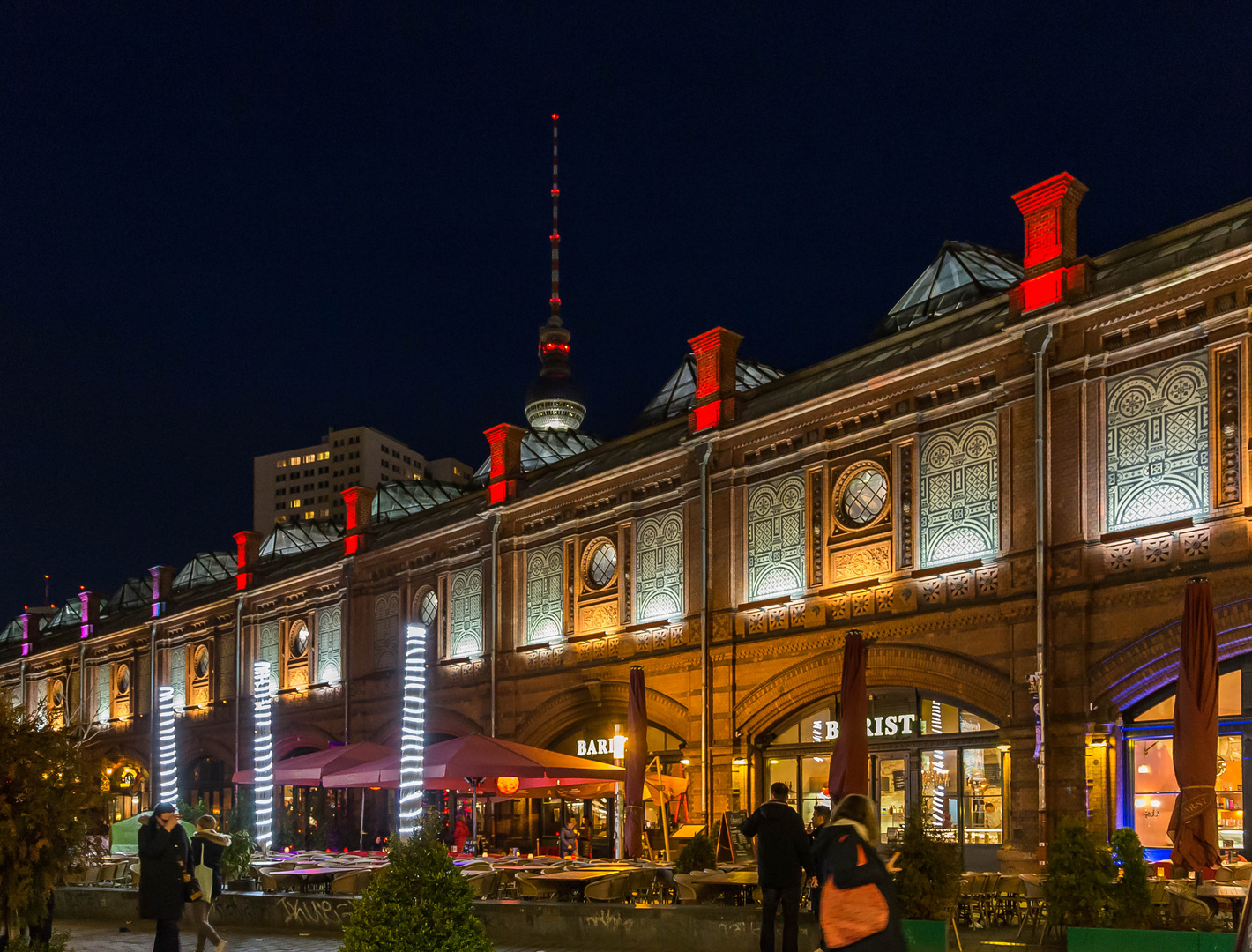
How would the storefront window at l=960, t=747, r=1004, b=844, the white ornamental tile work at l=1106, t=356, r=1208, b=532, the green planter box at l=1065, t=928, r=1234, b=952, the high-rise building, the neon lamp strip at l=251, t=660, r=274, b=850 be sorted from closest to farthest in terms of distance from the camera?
the green planter box at l=1065, t=928, r=1234, b=952
the white ornamental tile work at l=1106, t=356, r=1208, b=532
the storefront window at l=960, t=747, r=1004, b=844
the neon lamp strip at l=251, t=660, r=274, b=850
the high-rise building

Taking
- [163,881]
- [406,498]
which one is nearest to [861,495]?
[163,881]

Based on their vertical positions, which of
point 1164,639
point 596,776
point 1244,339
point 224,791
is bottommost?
point 224,791

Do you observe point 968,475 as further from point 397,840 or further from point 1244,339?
point 397,840

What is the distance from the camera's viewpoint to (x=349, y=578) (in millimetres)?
35781

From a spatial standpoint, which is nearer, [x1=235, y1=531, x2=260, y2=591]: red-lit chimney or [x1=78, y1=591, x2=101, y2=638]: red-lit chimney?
[x1=235, y1=531, x2=260, y2=591]: red-lit chimney

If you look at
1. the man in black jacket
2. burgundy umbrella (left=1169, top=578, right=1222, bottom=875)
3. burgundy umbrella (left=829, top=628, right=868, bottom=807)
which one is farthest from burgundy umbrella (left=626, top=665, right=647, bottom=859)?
the man in black jacket

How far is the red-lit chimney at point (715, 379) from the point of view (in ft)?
82.4

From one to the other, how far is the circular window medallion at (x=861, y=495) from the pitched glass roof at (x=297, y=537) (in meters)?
27.7

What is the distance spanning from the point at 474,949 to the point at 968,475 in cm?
1393

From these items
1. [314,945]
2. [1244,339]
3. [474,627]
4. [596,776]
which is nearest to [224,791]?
[474,627]

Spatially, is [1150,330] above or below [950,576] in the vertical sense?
above

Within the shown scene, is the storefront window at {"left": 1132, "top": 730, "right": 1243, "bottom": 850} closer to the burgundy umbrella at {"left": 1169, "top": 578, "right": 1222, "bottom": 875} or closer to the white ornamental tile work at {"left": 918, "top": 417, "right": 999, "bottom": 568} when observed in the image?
the burgundy umbrella at {"left": 1169, "top": 578, "right": 1222, "bottom": 875}

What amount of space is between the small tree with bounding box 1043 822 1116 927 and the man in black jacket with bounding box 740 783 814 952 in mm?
2324

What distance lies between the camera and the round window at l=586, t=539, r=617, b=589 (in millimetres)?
27719
